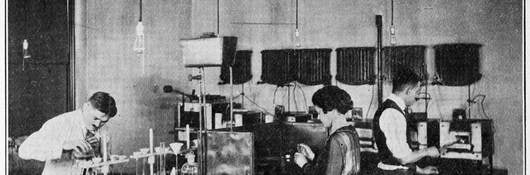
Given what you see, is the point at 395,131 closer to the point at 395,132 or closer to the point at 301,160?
the point at 395,132

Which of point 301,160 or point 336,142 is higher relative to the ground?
point 336,142

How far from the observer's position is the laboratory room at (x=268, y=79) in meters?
2.93

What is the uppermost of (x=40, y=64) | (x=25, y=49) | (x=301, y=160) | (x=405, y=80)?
(x=25, y=49)

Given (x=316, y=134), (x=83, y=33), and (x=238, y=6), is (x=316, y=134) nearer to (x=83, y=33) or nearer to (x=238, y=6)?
(x=83, y=33)

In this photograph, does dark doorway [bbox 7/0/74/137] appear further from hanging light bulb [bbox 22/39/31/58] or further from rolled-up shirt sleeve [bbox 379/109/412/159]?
rolled-up shirt sleeve [bbox 379/109/412/159]

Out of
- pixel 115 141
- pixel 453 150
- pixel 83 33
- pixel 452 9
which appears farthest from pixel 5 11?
pixel 452 9

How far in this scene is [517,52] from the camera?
575cm

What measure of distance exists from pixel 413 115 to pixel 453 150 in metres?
0.84

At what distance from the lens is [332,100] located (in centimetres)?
242

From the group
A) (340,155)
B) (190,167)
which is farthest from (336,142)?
(190,167)

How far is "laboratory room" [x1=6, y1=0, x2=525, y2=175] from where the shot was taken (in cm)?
293

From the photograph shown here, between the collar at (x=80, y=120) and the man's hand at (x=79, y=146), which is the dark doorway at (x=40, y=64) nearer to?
the collar at (x=80, y=120)

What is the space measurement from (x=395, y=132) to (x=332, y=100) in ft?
1.73

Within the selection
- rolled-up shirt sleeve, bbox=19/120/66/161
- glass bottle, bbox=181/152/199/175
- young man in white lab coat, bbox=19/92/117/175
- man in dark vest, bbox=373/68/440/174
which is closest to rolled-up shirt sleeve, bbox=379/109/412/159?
man in dark vest, bbox=373/68/440/174
